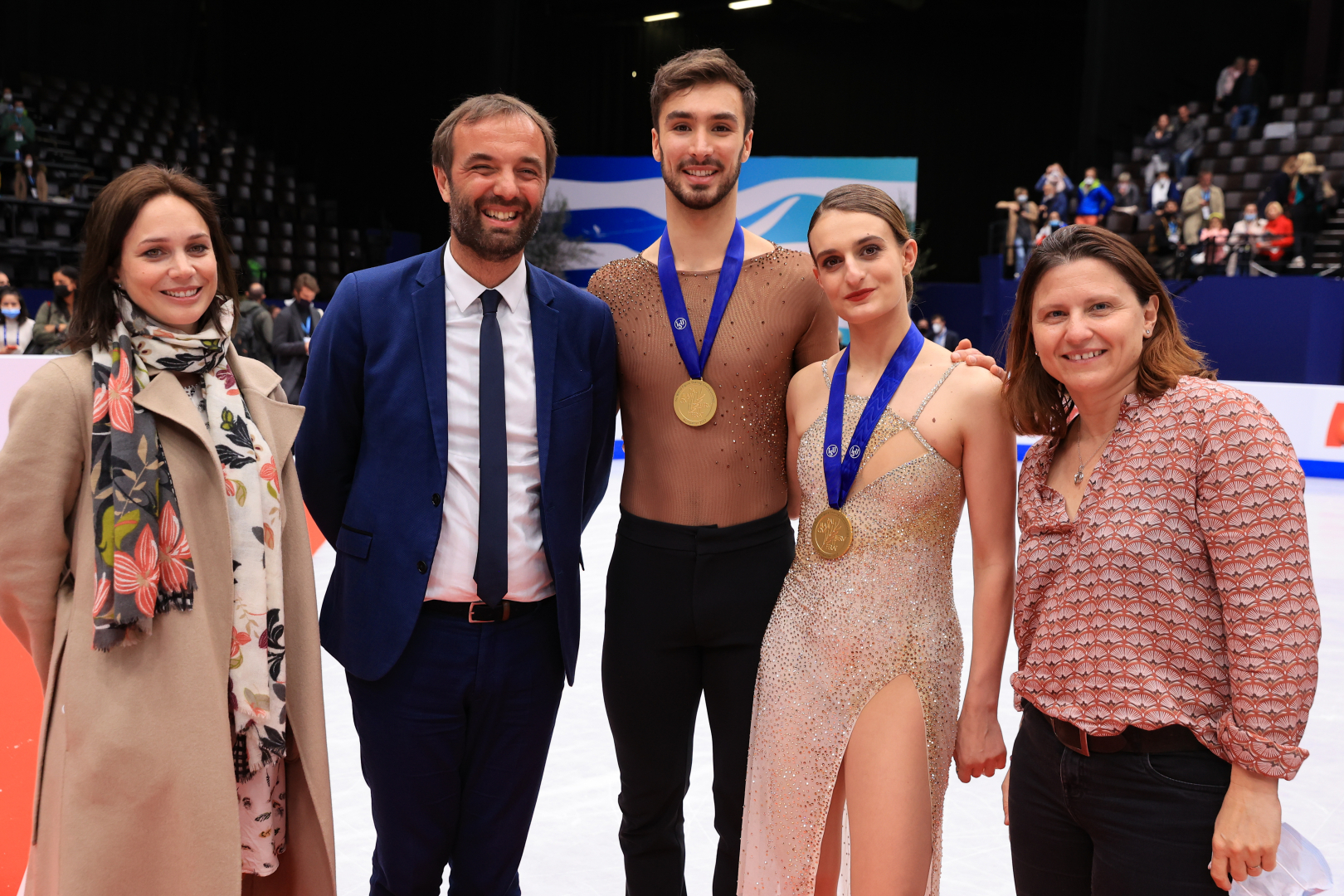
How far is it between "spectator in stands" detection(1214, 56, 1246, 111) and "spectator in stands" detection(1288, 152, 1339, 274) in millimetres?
2998

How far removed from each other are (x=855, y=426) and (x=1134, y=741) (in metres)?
0.69

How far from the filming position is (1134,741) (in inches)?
57.6

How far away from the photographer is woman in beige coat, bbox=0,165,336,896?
5.26 feet

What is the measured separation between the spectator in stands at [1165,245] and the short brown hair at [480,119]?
425 inches

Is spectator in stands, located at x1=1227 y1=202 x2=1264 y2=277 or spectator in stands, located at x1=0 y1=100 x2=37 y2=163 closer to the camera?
spectator in stands, located at x1=1227 y1=202 x2=1264 y2=277

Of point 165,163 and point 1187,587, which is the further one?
point 165,163

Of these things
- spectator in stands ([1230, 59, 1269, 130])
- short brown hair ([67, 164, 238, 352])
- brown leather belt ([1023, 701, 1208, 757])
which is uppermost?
spectator in stands ([1230, 59, 1269, 130])

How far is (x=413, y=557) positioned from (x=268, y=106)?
17.7 metres

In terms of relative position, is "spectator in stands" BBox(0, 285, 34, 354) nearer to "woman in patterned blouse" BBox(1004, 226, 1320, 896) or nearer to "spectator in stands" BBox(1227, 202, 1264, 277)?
"woman in patterned blouse" BBox(1004, 226, 1320, 896)

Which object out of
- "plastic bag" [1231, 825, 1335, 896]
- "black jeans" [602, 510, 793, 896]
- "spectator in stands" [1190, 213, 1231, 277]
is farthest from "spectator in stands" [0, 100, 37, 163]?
"plastic bag" [1231, 825, 1335, 896]

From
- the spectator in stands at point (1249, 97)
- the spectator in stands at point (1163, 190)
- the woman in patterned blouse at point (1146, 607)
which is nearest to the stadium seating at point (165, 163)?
the spectator in stands at point (1163, 190)

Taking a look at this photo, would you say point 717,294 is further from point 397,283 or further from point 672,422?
point 397,283

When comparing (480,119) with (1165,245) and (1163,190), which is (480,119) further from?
(1163,190)

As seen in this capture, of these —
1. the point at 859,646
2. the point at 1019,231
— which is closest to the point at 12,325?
the point at 859,646
